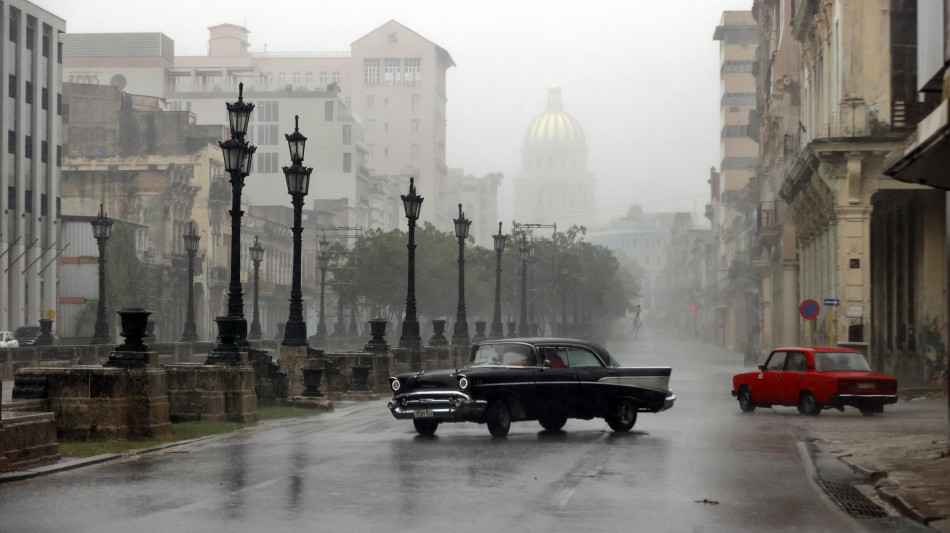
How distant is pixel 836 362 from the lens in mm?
26766

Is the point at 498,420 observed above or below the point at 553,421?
above

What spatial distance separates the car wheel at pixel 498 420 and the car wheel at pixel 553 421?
3.65ft

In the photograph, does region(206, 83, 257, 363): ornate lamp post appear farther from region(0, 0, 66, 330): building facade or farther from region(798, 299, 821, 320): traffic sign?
region(0, 0, 66, 330): building facade

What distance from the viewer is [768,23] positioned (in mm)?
75875

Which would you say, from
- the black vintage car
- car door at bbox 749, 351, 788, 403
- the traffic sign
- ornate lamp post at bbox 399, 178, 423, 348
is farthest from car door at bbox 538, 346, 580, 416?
ornate lamp post at bbox 399, 178, 423, 348

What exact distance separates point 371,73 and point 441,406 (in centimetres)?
17258

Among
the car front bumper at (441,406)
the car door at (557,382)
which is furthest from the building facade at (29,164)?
the car door at (557,382)

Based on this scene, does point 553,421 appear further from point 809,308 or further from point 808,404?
point 809,308

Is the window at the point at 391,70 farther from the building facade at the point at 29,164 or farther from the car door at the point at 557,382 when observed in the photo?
the car door at the point at 557,382

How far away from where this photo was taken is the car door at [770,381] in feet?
90.8

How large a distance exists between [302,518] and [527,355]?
379 inches

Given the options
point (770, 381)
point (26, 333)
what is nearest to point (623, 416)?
point (770, 381)

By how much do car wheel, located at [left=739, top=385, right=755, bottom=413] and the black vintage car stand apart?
23.0 ft

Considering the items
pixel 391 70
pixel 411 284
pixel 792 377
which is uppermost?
pixel 391 70
